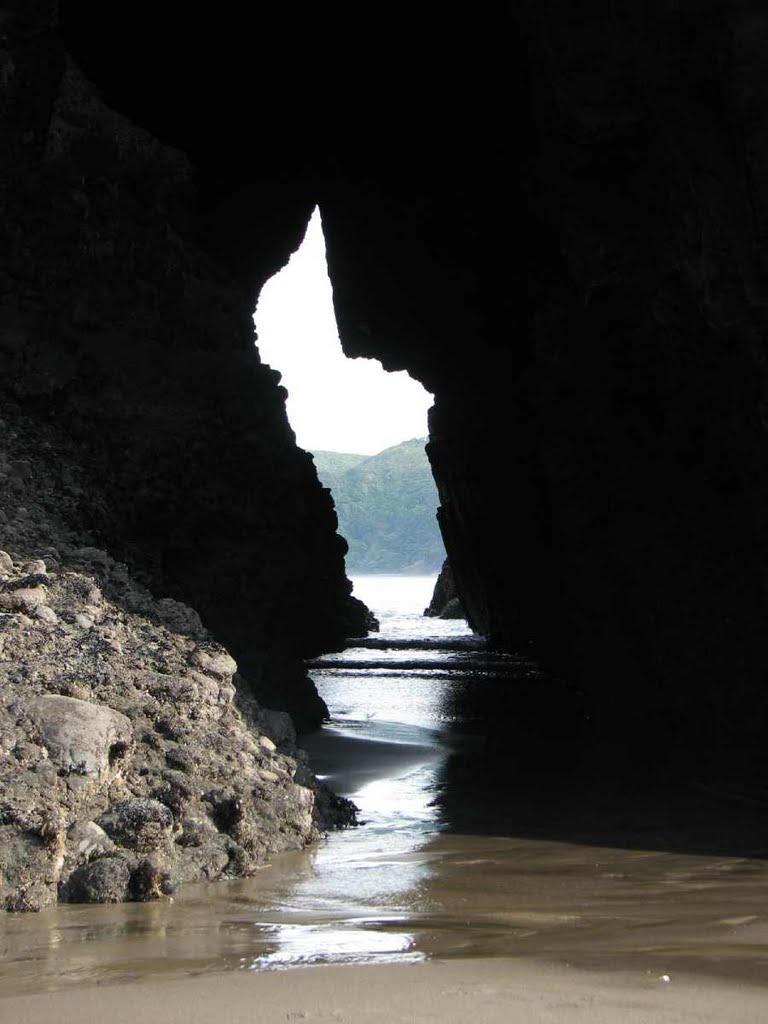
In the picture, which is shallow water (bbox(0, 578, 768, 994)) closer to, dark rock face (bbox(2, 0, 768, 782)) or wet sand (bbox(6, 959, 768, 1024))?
wet sand (bbox(6, 959, 768, 1024))

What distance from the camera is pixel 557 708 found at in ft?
42.1

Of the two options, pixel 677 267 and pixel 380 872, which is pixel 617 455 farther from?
pixel 380 872

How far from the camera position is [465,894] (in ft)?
15.6

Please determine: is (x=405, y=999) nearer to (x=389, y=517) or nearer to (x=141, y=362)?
(x=141, y=362)

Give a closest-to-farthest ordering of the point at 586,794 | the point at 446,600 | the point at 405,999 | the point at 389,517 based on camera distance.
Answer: the point at 405,999 < the point at 586,794 < the point at 446,600 < the point at 389,517

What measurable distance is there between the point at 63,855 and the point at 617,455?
6843mm

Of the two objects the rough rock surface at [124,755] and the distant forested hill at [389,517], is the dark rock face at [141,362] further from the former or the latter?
the distant forested hill at [389,517]

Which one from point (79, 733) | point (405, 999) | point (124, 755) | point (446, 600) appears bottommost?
point (405, 999)

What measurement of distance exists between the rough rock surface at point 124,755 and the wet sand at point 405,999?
1.48 metres

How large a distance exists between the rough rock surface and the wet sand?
1481 mm

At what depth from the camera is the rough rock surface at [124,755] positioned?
4797 mm

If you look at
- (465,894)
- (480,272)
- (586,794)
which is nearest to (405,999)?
(465,894)

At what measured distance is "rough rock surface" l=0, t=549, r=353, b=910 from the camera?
480 cm

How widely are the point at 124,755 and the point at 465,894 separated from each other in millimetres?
1678
